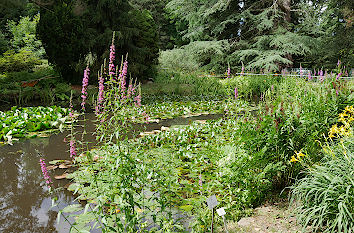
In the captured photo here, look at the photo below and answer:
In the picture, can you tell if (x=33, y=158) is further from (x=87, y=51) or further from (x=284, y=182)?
(x=87, y=51)

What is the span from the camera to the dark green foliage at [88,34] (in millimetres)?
8672

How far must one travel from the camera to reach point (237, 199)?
96.4 inches

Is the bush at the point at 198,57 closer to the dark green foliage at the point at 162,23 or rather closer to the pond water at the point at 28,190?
the dark green foliage at the point at 162,23

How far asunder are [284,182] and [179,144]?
5.36ft

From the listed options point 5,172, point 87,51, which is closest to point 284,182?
point 5,172

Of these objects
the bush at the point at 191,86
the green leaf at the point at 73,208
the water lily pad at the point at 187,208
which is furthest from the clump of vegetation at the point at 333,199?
the bush at the point at 191,86

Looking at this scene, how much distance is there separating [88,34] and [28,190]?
7365mm

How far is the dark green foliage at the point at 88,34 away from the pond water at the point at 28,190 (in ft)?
15.8

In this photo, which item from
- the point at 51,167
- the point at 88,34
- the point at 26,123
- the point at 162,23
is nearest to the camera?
the point at 51,167

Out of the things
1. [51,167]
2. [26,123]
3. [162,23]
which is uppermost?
[162,23]

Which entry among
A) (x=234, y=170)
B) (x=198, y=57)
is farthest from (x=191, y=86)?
(x=234, y=170)

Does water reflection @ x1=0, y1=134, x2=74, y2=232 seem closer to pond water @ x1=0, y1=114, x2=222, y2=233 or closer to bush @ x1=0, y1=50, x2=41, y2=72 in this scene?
pond water @ x1=0, y1=114, x2=222, y2=233

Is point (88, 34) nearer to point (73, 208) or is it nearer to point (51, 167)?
point (51, 167)

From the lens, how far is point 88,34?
30.7 feet
